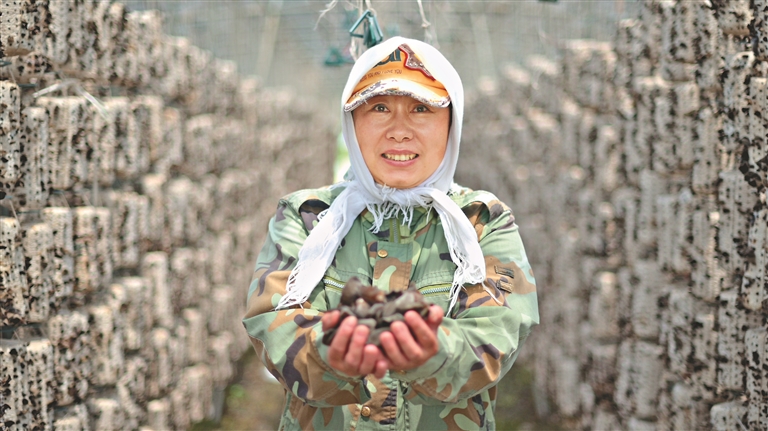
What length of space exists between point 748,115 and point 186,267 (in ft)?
11.4

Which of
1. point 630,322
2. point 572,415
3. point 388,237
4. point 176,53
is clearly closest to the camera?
point 388,237

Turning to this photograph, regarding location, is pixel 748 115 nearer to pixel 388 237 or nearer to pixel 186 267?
pixel 388 237

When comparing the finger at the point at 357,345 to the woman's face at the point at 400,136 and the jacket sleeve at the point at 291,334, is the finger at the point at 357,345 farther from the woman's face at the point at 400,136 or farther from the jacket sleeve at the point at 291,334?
the woman's face at the point at 400,136

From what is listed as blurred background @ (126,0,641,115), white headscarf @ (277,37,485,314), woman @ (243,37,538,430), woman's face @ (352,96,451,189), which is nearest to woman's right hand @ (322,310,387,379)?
woman @ (243,37,538,430)

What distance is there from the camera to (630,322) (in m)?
4.23

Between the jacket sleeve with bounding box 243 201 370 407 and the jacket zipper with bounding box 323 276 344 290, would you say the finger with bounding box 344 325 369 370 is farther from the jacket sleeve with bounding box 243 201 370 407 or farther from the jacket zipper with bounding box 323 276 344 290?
the jacket zipper with bounding box 323 276 344 290

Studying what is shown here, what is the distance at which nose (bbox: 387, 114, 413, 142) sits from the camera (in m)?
2.09

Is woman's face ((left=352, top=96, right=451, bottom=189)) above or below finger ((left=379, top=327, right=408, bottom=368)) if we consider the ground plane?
above

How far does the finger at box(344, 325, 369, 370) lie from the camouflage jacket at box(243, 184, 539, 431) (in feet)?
0.34

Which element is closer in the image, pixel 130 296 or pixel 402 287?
pixel 402 287

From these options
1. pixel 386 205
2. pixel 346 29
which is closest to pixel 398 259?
pixel 386 205

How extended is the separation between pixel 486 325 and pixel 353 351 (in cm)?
40

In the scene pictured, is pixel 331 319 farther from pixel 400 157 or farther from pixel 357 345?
pixel 400 157

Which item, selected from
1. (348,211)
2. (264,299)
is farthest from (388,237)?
(264,299)
